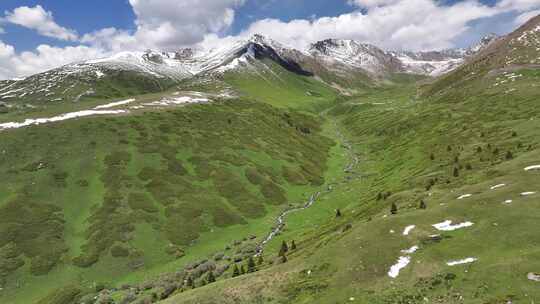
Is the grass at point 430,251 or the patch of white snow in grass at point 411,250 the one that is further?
the patch of white snow in grass at point 411,250

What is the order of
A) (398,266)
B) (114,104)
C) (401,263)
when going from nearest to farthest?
(398,266) < (401,263) < (114,104)

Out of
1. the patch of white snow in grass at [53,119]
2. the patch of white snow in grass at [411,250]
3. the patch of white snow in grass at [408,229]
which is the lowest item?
the patch of white snow in grass at [411,250]

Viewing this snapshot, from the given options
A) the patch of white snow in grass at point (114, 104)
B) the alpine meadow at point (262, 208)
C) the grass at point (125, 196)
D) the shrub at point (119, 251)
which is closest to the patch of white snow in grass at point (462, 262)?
the alpine meadow at point (262, 208)

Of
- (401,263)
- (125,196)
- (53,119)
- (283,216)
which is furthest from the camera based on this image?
(53,119)

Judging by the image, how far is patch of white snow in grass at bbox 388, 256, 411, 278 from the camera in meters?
40.2

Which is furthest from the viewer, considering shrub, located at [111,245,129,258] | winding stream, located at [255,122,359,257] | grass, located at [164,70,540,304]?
winding stream, located at [255,122,359,257]

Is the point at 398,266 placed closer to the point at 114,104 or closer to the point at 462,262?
the point at 462,262

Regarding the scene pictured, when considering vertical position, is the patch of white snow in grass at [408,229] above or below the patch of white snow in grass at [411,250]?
above

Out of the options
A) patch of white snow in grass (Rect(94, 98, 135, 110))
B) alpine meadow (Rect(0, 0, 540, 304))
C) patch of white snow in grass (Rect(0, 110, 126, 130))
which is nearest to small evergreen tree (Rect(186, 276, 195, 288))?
alpine meadow (Rect(0, 0, 540, 304))

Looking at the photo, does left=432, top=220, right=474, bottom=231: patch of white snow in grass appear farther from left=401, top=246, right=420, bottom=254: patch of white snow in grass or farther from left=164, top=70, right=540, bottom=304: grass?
left=401, top=246, right=420, bottom=254: patch of white snow in grass

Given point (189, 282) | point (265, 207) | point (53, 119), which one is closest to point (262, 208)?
point (265, 207)

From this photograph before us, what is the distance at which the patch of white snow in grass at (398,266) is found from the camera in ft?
132

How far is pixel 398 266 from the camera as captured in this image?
136 ft

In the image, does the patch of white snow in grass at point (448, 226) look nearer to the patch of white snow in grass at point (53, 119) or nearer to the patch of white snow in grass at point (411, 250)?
the patch of white snow in grass at point (411, 250)
